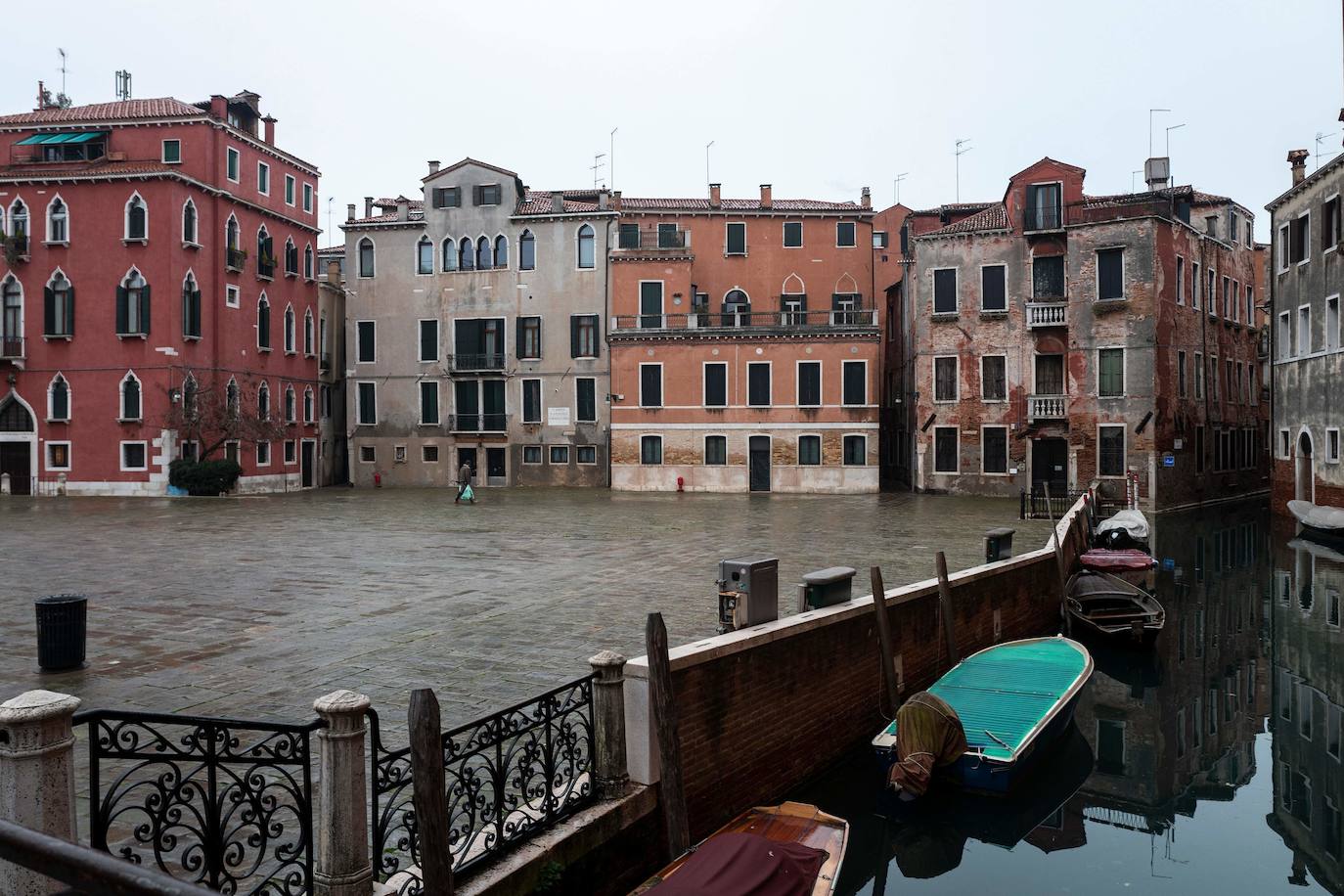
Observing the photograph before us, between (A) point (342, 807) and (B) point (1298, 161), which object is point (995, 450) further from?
(A) point (342, 807)

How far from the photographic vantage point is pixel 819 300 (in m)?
40.4

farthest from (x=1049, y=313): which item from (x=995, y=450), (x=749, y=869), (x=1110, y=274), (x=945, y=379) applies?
(x=749, y=869)

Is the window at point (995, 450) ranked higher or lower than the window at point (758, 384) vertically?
lower

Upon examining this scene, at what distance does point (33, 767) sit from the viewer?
12.1ft

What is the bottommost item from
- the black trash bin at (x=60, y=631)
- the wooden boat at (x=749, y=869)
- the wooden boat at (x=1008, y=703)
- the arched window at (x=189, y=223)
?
the wooden boat at (x=1008, y=703)

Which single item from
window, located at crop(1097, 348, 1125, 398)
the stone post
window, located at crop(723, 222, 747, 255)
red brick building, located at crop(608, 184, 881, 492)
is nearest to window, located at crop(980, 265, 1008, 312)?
window, located at crop(1097, 348, 1125, 398)

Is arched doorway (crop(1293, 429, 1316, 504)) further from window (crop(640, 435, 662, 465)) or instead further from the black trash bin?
the black trash bin

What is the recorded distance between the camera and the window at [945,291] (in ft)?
115

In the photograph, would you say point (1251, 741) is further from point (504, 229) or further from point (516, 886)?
point (504, 229)

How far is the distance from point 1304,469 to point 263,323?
121 feet

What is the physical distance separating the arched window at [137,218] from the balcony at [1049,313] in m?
30.6

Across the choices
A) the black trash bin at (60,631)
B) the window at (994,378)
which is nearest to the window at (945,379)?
the window at (994,378)

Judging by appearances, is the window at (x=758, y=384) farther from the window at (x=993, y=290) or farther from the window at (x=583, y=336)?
the window at (x=993, y=290)

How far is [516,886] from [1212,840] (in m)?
7.56
